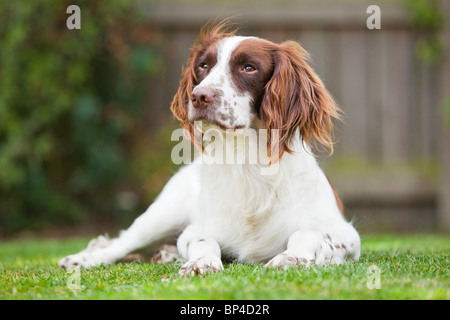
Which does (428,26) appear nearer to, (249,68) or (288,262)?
(249,68)

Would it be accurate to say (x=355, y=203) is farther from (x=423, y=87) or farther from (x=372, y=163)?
(x=423, y=87)

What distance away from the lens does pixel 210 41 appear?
404 cm

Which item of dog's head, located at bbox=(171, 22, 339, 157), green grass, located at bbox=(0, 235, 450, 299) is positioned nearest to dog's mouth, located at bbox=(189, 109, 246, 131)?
dog's head, located at bbox=(171, 22, 339, 157)

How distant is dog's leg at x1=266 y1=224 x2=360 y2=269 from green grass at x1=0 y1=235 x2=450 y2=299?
0.12 m

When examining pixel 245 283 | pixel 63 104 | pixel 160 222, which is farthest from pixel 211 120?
pixel 63 104

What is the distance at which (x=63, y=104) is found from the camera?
721 cm

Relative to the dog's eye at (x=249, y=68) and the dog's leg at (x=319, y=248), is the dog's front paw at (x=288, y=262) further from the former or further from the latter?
the dog's eye at (x=249, y=68)

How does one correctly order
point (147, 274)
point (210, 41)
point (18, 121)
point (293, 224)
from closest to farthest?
point (147, 274) < point (293, 224) < point (210, 41) < point (18, 121)

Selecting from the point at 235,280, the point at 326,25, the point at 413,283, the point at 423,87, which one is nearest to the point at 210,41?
the point at 235,280

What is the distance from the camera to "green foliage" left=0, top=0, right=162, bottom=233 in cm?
715

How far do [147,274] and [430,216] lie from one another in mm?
5065

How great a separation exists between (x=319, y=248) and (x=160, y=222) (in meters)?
1.42

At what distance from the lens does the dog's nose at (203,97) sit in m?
3.34

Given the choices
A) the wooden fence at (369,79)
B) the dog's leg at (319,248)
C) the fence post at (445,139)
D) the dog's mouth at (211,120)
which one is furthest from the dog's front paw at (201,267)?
the fence post at (445,139)
